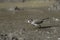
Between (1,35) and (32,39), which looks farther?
(1,35)

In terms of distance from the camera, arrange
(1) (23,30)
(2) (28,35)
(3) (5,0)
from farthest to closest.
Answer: (3) (5,0) → (1) (23,30) → (2) (28,35)

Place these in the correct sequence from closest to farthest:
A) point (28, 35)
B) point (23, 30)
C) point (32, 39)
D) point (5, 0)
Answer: point (32, 39)
point (28, 35)
point (23, 30)
point (5, 0)

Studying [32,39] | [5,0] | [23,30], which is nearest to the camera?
[32,39]

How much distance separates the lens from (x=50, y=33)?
8.51m

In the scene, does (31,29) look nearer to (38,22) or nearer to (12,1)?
(38,22)

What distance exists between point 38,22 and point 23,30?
76cm

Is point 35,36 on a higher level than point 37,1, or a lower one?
higher

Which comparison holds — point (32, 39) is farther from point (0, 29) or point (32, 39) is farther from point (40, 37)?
point (0, 29)

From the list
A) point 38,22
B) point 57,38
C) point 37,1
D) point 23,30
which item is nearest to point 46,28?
point 38,22

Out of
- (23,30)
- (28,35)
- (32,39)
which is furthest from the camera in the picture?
(23,30)

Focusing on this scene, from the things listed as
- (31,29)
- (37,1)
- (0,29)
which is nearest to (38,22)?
(31,29)

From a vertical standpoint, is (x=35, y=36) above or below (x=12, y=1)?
above

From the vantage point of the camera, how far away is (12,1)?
24.2 m

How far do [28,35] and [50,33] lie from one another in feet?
2.99
